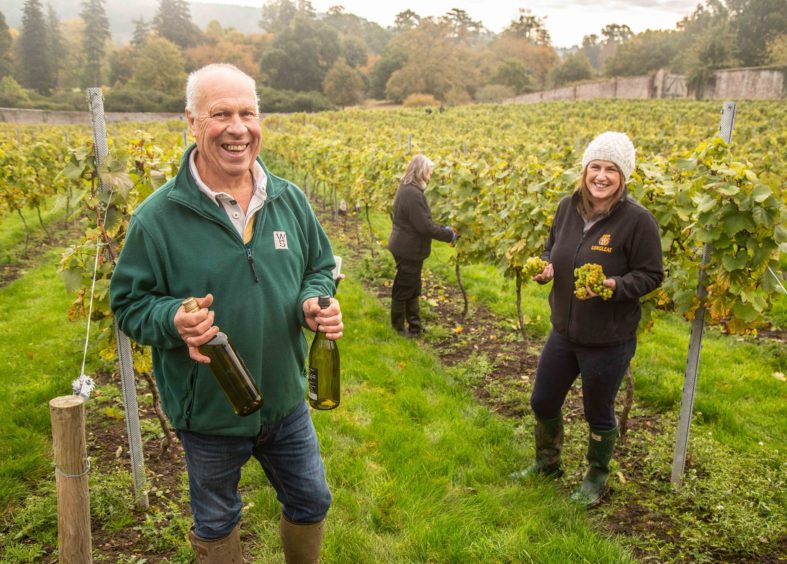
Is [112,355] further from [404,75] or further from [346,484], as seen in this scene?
[404,75]

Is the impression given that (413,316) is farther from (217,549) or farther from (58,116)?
(58,116)

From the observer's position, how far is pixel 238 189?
1.98 metres

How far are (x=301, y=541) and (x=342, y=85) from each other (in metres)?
61.2

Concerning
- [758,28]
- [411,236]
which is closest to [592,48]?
[758,28]

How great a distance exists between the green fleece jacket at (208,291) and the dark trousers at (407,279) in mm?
3766

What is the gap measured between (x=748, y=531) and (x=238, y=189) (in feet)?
9.81

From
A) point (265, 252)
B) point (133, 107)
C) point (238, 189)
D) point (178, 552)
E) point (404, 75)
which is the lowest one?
point (178, 552)

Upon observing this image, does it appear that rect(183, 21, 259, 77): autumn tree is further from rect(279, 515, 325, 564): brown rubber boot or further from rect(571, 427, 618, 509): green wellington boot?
rect(279, 515, 325, 564): brown rubber boot

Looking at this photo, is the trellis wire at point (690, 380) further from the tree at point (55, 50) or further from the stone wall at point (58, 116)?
the tree at point (55, 50)

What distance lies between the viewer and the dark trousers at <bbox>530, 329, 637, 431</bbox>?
2.92 m

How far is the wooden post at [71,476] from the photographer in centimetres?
157

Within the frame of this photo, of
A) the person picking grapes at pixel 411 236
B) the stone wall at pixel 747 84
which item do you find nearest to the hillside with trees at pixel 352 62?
the stone wall at pixel 747 84

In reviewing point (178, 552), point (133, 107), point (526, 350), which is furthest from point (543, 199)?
point (133, 107)

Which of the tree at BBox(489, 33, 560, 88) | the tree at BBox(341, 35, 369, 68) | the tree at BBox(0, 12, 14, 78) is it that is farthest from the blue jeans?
the tree at BBox(341, 35, 369, 68)
